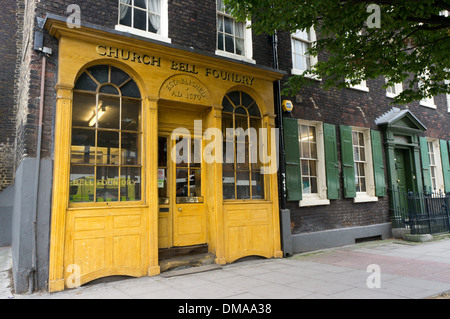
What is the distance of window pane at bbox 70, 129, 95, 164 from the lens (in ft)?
17.8

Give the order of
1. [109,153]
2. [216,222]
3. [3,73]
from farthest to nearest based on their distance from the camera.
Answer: [3,73], [216,222], [109,153]

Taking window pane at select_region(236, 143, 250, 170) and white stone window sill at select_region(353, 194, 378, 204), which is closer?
window pane at select_region(236, 143, 250, 170)

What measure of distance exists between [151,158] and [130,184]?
592 millimetres

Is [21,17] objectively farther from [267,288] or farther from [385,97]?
[385,97]

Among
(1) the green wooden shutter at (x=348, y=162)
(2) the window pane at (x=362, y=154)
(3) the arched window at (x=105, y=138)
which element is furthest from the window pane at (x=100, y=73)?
(2) the window pane at (x=362, y=154)

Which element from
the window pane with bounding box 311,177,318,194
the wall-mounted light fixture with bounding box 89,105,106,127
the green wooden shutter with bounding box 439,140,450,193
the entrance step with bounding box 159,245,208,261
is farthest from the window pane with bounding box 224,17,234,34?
the green wooden shutter with bounding box 439,140,450,193

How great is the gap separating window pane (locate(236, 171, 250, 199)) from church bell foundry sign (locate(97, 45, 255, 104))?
1.79 meters

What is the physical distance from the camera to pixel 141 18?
6605 mm

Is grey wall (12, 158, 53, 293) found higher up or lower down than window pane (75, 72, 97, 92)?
lower down

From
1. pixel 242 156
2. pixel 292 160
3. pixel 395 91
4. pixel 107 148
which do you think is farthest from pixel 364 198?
pixel 107 148

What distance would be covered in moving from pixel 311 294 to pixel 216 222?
8.11 ft

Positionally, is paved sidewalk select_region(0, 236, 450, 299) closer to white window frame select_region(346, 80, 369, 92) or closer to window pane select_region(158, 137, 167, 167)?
window pane select_region(158, 137, 167, 167)

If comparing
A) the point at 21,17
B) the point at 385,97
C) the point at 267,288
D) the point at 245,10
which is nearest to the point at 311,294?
the point at 267,288
